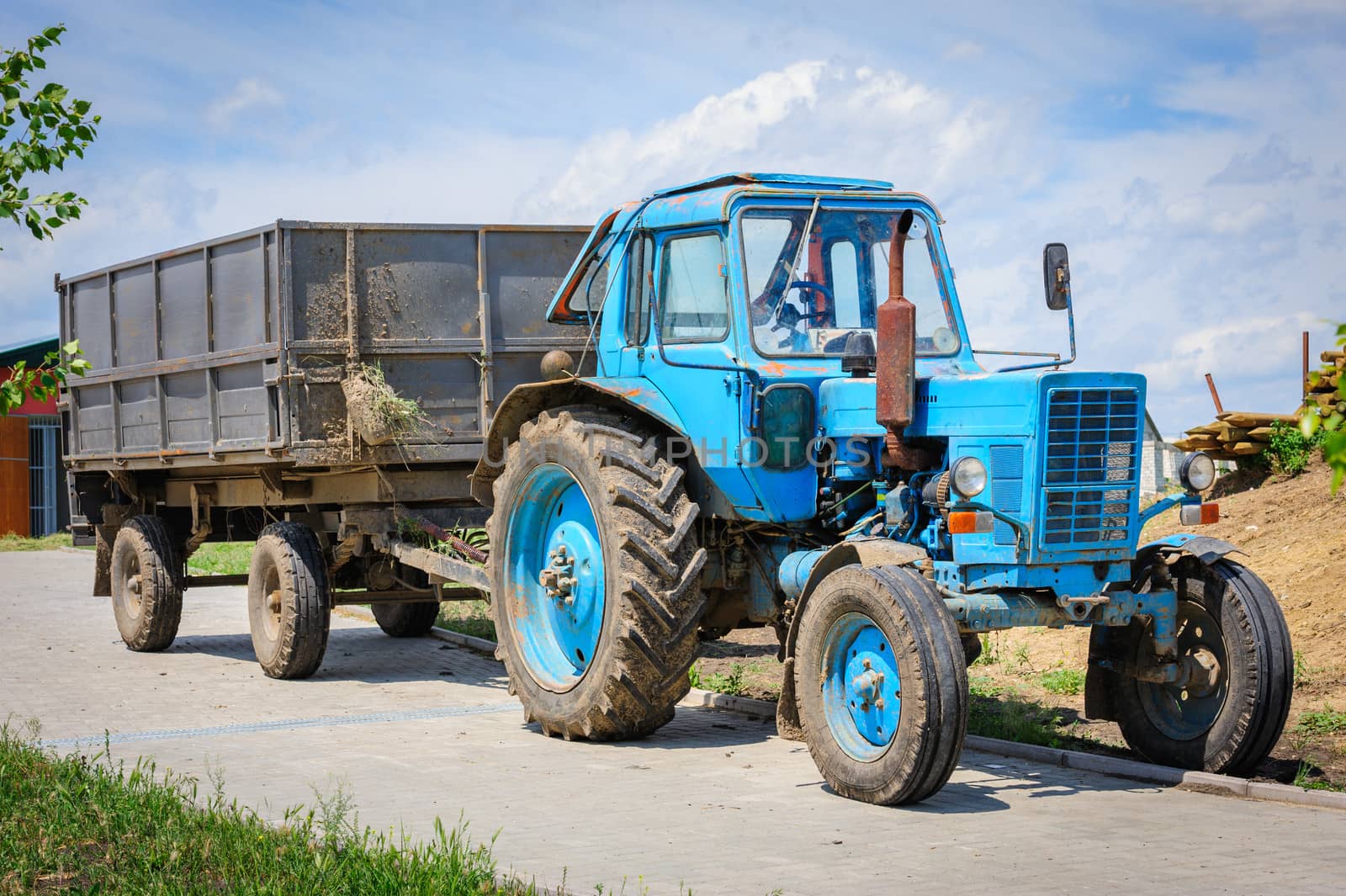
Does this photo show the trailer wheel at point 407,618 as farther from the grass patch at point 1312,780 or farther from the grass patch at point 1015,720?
the grass patch at point 1312,780

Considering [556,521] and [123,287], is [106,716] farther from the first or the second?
[123,287]

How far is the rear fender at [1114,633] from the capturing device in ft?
25.6

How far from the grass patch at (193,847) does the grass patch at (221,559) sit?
12.9 metres

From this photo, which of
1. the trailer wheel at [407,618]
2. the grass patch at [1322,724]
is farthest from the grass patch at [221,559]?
the grass patch at [1322,724]

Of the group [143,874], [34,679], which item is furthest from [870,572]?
[34,679]

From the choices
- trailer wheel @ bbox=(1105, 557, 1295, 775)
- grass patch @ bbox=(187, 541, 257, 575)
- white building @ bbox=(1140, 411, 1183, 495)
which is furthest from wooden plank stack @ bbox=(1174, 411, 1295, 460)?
grass patch @ bbox=(187, 541, 257, 575)

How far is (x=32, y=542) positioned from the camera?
29.7 metres

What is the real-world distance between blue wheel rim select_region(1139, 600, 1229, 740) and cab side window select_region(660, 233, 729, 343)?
9.75 ft

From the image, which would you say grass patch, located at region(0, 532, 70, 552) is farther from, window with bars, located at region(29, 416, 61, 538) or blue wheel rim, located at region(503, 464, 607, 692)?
blue wheel rim, located at region(503, 464, 607, 692)

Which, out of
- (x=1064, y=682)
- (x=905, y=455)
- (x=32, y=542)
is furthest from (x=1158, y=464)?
(x=32, y=542)

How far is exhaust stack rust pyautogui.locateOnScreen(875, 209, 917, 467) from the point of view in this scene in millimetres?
7355

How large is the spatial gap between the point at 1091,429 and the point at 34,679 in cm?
861

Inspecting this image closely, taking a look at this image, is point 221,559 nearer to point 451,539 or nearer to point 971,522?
point 451,539

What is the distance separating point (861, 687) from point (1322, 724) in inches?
127
